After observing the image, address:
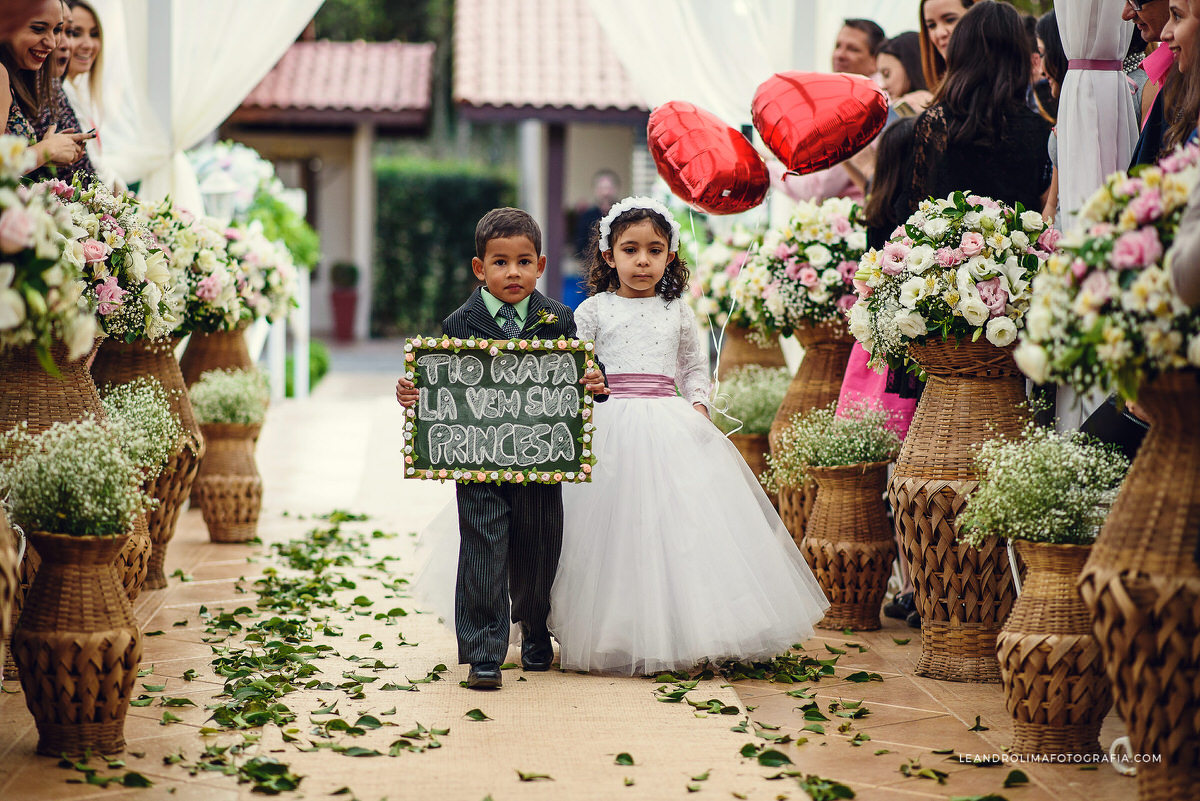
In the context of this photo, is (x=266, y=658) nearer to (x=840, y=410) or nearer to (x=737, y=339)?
(x=840, y=410)

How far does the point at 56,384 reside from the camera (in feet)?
13.8

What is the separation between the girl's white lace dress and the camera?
14.4 ft

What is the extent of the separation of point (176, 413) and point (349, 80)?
18.0 metres

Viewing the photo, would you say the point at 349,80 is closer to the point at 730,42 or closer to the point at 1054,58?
the point at 730,42

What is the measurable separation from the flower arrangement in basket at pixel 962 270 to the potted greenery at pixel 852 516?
86cm

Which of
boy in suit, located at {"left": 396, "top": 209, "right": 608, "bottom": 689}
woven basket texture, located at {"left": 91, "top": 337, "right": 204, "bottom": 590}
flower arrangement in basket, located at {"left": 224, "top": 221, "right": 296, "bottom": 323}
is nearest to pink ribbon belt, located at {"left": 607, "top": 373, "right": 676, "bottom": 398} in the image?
boy in suit, located at {"left": 396, "top": 209, "right": 608, "bottom": 689}

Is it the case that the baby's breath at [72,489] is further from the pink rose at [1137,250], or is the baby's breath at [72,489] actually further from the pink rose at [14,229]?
the pink rose at [1137,250]

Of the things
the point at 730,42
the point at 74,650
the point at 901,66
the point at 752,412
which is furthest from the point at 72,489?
the point at 730,42

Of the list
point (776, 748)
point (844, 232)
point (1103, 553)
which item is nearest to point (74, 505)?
point (776, 748)

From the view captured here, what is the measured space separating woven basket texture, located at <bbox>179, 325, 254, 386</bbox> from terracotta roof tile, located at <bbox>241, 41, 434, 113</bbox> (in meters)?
13.8

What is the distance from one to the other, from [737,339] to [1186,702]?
448cm

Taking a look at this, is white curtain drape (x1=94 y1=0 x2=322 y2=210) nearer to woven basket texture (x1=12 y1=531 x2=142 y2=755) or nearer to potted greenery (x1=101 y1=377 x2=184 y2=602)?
potted greenery (x1=101 y1=377 x2=184 y2=602)

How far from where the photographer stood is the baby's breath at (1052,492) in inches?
140

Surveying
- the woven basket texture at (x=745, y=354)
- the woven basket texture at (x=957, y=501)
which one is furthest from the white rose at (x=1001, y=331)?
the woven basket texture at (x=745, y=354)
